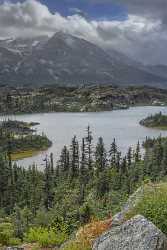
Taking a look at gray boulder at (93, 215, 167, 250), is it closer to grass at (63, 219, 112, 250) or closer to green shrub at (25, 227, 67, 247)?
grass at (63, 219, 112, 250)

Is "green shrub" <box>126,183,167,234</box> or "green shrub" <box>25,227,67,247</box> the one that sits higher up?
"green shrub" <box>126,183,167,234</box>

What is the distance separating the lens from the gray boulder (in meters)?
11.8

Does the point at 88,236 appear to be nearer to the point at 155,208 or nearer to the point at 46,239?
the point at 155,208

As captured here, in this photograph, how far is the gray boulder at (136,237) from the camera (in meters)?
11.8

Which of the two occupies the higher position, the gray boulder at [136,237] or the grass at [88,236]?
the gray boulder at [136,237]

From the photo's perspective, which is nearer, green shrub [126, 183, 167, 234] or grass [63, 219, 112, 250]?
green shrub [126, 183, 167, 234]

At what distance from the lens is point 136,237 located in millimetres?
12102

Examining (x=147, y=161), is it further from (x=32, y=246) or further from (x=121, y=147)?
(x=32, y=246)

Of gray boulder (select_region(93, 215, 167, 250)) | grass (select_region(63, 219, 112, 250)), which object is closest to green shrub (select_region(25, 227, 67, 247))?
grass (select_region(63, 219, 112, 250))

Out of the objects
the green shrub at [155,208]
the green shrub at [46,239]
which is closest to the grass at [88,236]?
the green shrub at [155,208]

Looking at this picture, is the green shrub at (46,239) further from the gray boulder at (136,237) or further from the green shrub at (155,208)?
the gray boulder at (136,237)

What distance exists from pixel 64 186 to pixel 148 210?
97673 millimetres

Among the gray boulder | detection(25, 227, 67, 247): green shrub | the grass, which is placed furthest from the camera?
detection(25, 227, 67, 247): green shrub

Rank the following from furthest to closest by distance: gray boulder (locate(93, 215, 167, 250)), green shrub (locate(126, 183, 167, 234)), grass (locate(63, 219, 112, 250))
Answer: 1. grass (locate(63, 219, 112, 250))
2. green shrub (locate(126, 183, 167, 234))
3. gray boulder (locate(93, 215, 167, 250))
